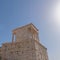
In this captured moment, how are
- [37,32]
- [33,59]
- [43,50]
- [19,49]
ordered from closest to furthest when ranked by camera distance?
1. [33,59]
2. [19,49]
3. [43,50]
4. [37,32]

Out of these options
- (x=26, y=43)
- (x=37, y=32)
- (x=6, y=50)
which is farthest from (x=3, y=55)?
(x=37, y=32)

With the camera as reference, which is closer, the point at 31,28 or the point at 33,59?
the point at 33,59

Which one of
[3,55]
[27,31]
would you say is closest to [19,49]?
[3,55]

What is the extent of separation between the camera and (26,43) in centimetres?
1639

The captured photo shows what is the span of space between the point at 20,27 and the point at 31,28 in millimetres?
1990

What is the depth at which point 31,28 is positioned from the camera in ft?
62.0

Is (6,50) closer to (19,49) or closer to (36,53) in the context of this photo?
(19,49)

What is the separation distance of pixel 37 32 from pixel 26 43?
4.92 metres

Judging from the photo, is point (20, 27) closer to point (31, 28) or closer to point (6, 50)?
point (31, 28)

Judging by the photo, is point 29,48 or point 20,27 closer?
point 29,48

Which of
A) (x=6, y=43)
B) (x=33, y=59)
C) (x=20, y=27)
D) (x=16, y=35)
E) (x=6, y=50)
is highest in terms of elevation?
(x=20, y=27)

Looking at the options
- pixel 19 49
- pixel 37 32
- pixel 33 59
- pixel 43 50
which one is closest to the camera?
pixel 33 59

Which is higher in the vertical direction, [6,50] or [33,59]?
[6,50]

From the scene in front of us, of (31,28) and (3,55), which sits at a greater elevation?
(31,28)
